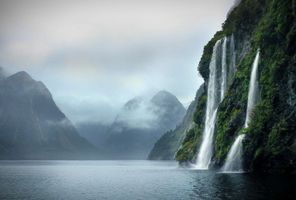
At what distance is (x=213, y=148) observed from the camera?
93812 mm

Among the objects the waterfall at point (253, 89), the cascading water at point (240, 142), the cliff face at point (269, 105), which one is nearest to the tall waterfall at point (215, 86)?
the cliff face at point (269, 105)

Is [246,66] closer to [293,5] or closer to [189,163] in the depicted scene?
[293,5]

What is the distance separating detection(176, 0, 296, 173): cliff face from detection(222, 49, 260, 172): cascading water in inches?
68.0

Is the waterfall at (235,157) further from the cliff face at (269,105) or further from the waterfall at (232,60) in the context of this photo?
the waterfall at (232,60)

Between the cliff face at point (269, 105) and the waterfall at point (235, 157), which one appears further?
the waterfall at point (235, 157)

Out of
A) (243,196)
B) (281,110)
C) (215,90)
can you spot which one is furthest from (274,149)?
(215,90)

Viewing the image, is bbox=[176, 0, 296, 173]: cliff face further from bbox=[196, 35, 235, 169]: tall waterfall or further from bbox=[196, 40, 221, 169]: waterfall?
bbox=[196, 35, 235, 169]: tall waterfall

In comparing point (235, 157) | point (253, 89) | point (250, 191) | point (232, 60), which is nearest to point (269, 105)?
point (253, 89)

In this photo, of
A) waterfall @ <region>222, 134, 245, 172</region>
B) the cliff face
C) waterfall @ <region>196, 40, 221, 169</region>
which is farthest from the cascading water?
waterfall @ <region>196, 40, 221, 169</region>

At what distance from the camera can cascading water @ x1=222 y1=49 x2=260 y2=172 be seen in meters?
73.8

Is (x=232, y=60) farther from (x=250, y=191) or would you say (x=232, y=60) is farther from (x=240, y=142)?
(x=250, y=191)

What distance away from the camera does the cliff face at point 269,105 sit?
6338 centimetres

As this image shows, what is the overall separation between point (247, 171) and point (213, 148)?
75.8ft

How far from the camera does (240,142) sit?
73.2 meters
